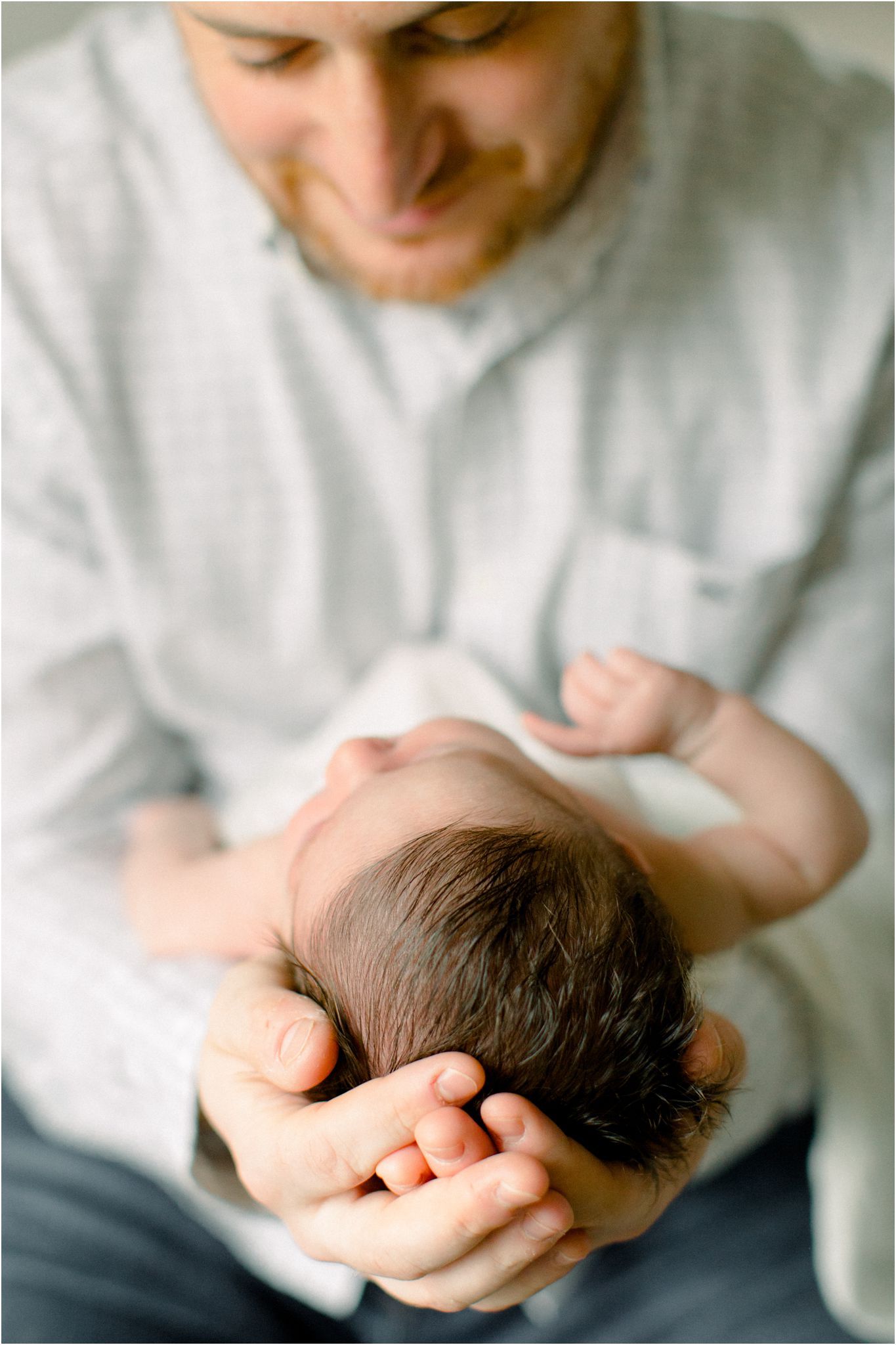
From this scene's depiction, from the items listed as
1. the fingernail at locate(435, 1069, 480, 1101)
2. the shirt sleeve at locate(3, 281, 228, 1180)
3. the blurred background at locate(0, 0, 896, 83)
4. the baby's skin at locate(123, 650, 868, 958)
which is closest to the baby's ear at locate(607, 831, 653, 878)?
the baby's skin at locate(123, 650, 868, 958)

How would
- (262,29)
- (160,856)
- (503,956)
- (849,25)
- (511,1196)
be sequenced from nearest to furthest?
(511,1196) → (503,956) → (262,29) → (160,856) → (849,25)

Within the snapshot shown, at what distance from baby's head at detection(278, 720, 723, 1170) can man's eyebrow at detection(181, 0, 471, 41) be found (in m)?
0.49

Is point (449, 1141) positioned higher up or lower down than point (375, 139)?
lower down

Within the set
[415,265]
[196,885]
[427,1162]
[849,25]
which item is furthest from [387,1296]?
[849,25]

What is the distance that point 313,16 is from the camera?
65 centimetres

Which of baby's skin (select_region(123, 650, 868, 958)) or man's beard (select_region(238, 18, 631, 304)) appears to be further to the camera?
man's beard (select_region(238, 18, 631, 304))

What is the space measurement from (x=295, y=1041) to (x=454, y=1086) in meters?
0.10

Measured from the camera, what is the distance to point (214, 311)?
102 cm

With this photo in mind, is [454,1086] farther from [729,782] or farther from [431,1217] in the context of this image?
[729,782]

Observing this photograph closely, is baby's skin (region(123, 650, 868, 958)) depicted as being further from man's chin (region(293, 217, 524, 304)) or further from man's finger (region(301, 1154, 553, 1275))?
man's chin (region(293, 217, 524, 304))

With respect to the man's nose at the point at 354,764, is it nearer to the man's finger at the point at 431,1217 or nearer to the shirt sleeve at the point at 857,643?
the man's finger at the point at 431,1217

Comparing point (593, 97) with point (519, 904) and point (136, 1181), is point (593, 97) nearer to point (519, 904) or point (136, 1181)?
point (519, 904)

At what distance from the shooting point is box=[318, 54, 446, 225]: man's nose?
71cm

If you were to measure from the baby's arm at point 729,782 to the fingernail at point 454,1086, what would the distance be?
0.25m
